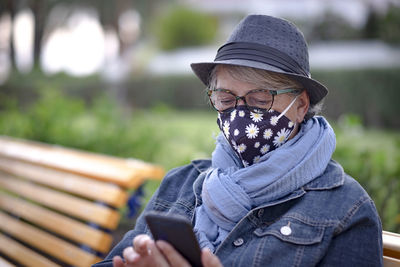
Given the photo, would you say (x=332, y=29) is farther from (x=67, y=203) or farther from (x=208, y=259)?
(x=208, y=259)

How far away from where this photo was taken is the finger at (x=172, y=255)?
59.9 inches

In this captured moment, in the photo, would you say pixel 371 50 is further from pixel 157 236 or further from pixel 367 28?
pixel 157 236

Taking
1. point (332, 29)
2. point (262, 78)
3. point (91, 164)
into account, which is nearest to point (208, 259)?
point (262, 78)

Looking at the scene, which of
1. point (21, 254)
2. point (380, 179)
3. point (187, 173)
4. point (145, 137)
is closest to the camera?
point (187, 173)

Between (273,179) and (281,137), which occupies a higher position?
(281,137)

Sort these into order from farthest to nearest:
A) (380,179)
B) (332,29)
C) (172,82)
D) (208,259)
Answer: (172,82) < (332,29) < (380,179) < (208,259)

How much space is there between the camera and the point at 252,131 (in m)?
1.82

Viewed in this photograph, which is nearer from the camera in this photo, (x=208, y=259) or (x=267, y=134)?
(x=208, y=259)

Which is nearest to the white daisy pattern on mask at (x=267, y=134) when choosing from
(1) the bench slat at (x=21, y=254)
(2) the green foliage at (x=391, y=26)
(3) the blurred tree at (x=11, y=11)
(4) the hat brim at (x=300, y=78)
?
(4) the hat brim at (x=300, y=78)

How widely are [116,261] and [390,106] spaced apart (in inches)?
442

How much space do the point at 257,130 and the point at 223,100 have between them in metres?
0.22

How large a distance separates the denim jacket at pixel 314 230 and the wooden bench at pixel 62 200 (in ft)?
3.36

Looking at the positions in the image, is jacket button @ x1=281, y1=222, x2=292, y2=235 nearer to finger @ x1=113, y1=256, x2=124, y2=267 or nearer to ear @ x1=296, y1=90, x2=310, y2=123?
ear @ x1=296, y1=90, x2=310, y2=123

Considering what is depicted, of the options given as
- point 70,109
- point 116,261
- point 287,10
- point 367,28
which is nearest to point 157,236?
point 116,261
